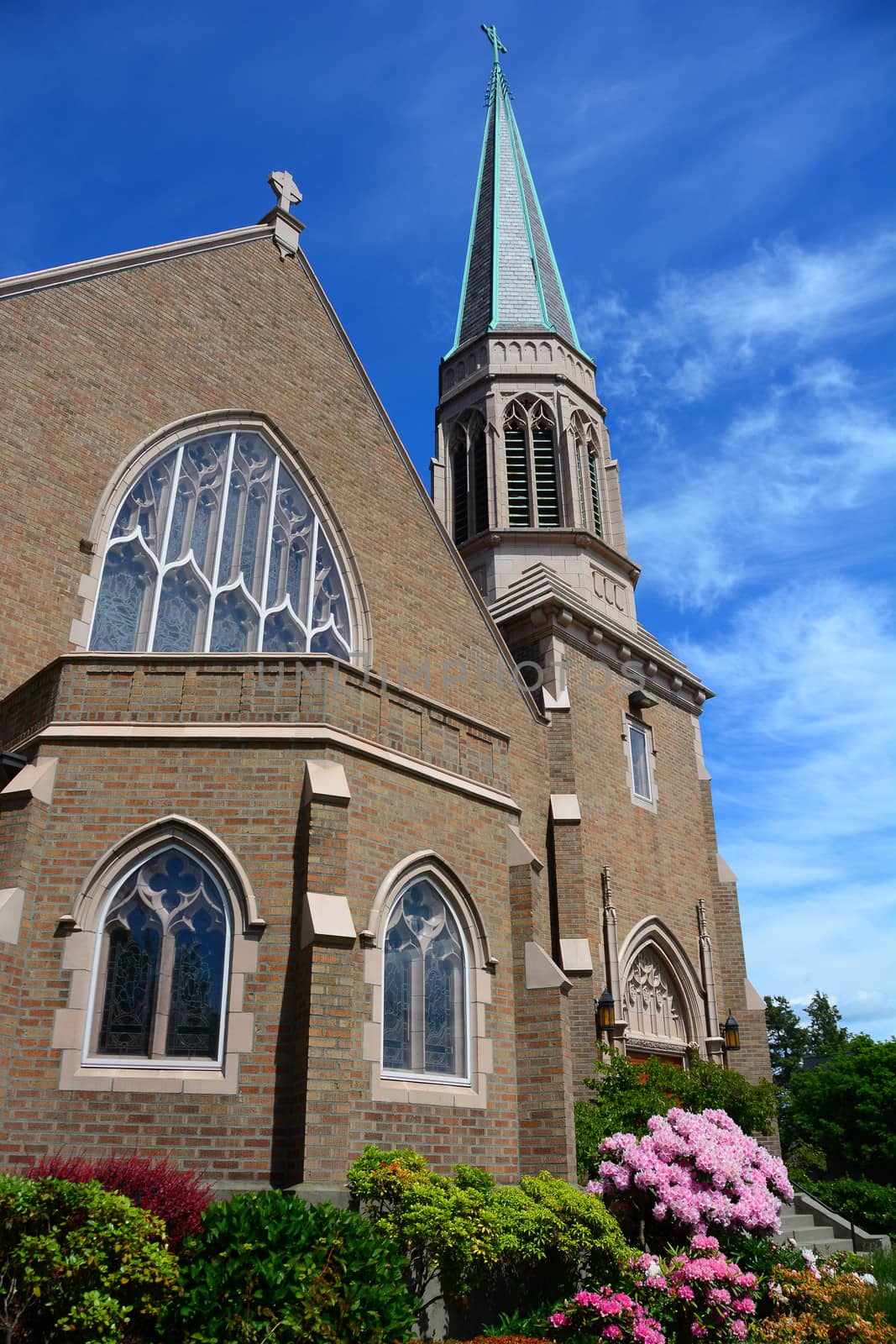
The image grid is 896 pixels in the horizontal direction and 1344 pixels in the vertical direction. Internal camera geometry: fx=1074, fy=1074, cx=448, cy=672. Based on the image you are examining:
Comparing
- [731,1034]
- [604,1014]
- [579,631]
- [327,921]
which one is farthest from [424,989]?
[731,1034]

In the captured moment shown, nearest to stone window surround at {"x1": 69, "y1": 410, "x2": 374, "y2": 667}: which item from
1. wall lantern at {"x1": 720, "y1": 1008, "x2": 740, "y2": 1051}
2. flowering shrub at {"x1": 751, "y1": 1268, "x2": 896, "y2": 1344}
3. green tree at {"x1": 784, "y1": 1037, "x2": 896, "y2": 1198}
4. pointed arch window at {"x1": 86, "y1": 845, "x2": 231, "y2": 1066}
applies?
pointed arch window at {"x1": 86, "y1": 845, "x2": 231, "y2": 1066}

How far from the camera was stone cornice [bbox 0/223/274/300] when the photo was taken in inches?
506

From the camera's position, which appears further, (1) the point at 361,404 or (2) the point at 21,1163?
(1) the point at 361,404

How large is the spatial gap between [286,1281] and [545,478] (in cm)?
1770

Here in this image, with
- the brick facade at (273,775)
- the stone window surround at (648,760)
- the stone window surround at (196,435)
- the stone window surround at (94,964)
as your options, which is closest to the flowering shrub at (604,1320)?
the brick facade at (273,775)

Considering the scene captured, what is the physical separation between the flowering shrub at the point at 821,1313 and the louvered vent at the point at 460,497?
617 inches

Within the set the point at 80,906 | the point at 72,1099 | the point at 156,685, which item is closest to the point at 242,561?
the point at 156,685

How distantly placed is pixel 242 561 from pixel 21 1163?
7824mm

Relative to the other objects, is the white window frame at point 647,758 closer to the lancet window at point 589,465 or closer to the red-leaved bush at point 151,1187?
the lancet window at point 589,465

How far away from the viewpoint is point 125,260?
1429 centimetres

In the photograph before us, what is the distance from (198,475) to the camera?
1422 cm

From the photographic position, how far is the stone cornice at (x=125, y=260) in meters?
12.8

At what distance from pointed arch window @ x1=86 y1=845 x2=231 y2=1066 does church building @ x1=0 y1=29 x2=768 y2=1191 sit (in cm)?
3

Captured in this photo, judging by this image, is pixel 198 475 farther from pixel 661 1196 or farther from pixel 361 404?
pixel 661 1196
